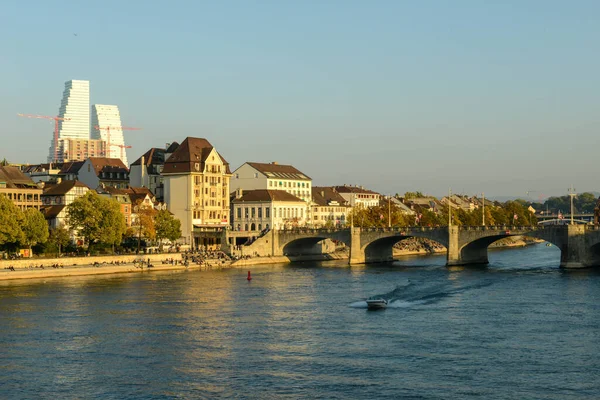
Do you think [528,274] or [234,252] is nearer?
[528,274]

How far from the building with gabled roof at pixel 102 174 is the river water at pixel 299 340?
64.9 metres

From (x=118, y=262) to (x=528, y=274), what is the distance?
1964 inches

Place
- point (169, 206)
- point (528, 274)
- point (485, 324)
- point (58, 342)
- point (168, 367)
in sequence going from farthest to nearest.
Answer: point (169, 206) < point (528, 274) < point (485, 324) < point (58, 342) < point (168, 367)

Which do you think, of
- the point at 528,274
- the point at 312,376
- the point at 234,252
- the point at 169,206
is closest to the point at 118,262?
the point at 234,252

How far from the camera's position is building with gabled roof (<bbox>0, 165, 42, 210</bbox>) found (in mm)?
123688

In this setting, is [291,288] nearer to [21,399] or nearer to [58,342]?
[58,342]

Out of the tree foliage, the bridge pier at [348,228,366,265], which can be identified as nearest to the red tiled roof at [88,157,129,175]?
the tree foliage

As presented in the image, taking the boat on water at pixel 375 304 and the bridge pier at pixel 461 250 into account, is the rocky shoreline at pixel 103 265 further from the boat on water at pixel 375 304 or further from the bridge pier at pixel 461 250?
the boat on water at pixel 375 304

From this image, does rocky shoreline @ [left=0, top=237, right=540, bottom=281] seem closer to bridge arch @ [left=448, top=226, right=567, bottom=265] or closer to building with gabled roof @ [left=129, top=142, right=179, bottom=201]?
bridge arch @ [left=448, top=226, right=567, bottom=265]

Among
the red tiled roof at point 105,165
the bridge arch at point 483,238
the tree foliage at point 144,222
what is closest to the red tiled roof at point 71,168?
the red tiled roof at point 105,165

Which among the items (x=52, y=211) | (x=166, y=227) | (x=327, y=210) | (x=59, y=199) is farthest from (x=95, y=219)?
(x=327, y=210)

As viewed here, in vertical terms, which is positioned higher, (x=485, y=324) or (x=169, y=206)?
(x=169, y=206)

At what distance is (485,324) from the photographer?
2591 inches

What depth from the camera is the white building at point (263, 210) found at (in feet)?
523
